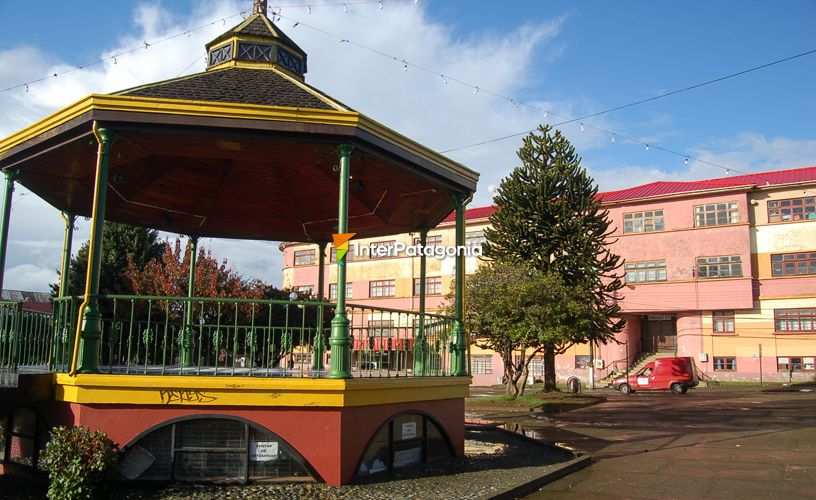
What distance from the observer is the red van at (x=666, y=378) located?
1465 inches

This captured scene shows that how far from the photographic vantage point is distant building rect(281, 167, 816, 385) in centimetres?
4288

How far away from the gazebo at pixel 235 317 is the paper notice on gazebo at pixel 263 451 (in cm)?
2

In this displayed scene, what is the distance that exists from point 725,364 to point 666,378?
9199 millimetres

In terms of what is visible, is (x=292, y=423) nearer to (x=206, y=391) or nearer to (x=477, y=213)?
(x=206, y=391)

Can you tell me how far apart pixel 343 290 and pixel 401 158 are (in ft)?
7.22

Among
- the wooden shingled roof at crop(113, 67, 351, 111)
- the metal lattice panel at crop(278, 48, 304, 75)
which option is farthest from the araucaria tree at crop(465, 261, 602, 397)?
the wooden shingled roof at crop(113, 67, 351, 111)

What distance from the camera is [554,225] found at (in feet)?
106

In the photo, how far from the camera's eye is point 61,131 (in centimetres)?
Answer: 892

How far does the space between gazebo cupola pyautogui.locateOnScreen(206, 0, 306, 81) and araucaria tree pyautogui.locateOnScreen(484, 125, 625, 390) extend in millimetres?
21044

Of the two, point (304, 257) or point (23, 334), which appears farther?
point (304, 257)

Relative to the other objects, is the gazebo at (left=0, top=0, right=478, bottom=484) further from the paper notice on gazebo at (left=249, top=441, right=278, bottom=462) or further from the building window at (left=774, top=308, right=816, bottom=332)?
the building window at (left=774, top=308, right=816, bottom=332)

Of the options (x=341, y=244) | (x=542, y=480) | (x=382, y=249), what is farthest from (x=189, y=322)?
(x=382, y=249)

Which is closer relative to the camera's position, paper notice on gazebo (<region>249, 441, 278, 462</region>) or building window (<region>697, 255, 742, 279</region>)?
paper notice on gazebo (<region>249, 441, 278, 462</region>)

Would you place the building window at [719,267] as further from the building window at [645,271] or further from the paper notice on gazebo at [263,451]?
the paper notice on gazebo at [263,451]
